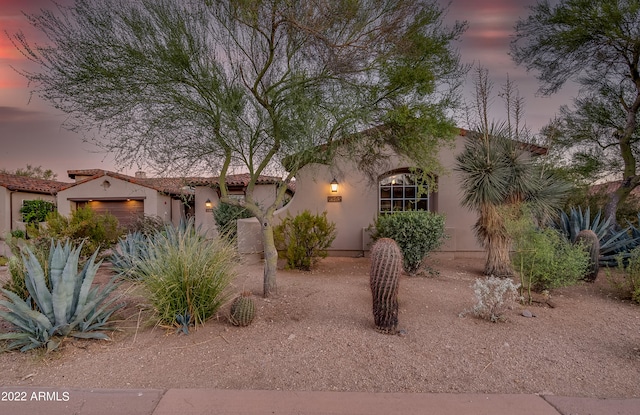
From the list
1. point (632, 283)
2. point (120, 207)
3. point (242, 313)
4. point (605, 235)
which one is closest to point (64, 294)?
point (242, 313)

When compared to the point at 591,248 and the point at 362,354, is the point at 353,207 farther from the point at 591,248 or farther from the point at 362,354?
the point at 362,354

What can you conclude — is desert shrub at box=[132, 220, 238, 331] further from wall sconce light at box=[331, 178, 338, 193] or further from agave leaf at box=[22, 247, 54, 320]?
wall sconce light at box=[331, 178, 338, 193]

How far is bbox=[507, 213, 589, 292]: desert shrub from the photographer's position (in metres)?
6.07

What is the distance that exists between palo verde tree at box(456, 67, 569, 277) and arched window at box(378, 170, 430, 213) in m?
3.37

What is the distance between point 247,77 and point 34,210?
71.1 feet

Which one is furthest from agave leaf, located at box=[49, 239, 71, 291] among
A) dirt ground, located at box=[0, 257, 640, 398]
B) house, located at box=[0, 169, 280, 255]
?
house, located at box=[0, 169, 280, 255]

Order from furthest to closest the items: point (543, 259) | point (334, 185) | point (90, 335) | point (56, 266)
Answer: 1. point (334, 185)
2. point (543, 259)
3. point (56, 266)
4. point (90, 335)

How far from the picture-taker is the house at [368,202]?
1143 cm

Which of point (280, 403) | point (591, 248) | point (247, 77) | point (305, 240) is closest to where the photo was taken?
point (280, 403)

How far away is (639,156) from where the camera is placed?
1262 cm

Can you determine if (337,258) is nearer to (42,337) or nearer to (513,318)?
(513,318)

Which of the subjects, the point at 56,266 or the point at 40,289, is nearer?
the point at 40,289

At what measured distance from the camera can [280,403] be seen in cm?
297

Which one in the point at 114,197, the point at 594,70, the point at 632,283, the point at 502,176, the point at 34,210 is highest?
the point at 594,70
